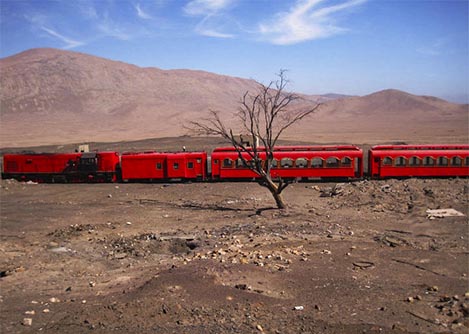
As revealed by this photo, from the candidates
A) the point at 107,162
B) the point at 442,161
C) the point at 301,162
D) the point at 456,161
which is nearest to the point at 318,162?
the point at 301,162

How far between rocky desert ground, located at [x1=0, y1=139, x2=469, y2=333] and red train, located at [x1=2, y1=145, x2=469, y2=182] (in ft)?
15.9

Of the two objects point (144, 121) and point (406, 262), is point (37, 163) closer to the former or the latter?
point (406, 262)

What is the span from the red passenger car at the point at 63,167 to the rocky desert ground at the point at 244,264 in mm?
9509

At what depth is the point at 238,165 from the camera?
34.0m

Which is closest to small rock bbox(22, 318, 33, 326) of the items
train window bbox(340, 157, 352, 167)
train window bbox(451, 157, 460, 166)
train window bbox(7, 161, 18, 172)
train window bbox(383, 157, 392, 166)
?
train window bbox(340, 157, 352, 167)

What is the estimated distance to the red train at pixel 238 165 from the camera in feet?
105

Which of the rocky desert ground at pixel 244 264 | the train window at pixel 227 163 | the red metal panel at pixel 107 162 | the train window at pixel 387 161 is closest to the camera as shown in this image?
the rocky desert ground at pixel 244 264

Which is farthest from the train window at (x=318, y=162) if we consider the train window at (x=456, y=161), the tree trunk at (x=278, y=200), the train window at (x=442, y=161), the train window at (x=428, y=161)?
the tree trunk at (x=278, y=200)

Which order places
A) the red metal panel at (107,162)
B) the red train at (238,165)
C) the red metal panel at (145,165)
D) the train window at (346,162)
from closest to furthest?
1. the red train at (238,165)
2. the train window at (346,162)
3. the red metal panel at (145,165)
4. the red metal panel at (107,162)

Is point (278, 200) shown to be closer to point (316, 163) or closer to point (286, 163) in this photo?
point (286, 163)

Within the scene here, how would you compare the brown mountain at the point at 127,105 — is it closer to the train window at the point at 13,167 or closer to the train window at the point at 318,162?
the train window at the point at 13,167

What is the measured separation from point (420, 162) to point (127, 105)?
126 metres

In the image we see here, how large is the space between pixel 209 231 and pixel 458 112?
539 feet

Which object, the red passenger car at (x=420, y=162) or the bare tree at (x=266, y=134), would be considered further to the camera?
the red passenger car at (x=420, y=162)
